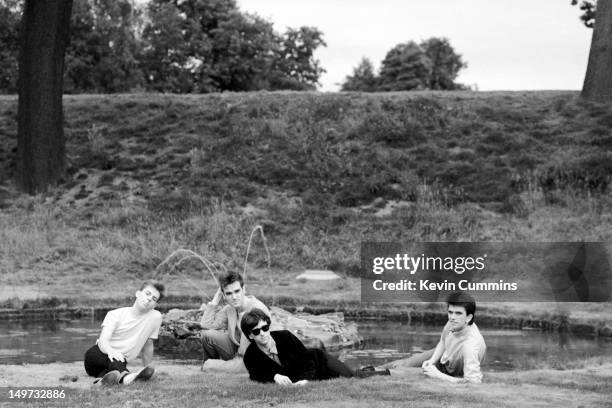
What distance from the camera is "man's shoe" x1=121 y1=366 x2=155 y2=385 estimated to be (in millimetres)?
11367

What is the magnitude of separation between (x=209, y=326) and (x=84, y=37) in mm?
41315

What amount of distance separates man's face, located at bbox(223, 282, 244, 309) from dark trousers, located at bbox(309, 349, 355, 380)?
44.2 inches

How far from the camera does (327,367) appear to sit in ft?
38.2

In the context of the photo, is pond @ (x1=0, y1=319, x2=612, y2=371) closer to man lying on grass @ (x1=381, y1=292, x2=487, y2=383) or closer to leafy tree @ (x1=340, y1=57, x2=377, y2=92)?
man lying on grass @ (x1=381, y1=292, x2=487, y2=383)

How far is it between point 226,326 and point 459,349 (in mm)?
2752

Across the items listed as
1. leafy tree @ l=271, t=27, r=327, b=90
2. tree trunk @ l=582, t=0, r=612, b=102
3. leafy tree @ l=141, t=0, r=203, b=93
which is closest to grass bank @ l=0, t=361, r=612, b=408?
tree trunk @ l=582, t=0, r=612, b=102

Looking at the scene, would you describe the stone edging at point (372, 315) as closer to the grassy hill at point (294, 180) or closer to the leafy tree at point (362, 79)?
the grassy hill at point (294, 180)

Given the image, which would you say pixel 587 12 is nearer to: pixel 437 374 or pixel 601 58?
pixel 601 58

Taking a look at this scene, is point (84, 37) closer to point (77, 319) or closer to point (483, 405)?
point (77, 319)

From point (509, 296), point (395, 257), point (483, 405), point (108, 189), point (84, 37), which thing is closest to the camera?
point (483, 405)

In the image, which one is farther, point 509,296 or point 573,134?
point 573,134

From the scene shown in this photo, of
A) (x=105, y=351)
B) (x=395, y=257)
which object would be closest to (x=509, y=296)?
(x=395, y=257)

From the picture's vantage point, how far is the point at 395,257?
78.6 feet

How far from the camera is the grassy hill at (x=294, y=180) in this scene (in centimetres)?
2380
